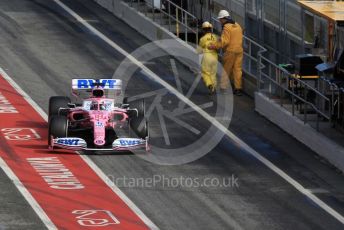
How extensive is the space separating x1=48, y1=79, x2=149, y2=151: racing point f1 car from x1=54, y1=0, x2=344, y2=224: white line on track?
220cm

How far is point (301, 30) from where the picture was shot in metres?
31.2

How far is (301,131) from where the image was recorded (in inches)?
1124

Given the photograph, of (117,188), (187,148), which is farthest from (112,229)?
(187,148)

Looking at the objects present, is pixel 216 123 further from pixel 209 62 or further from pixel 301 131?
pixel 209 62

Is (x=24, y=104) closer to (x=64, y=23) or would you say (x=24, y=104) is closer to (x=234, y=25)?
(x=234, y=25)

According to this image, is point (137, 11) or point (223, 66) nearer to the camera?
point (223, 66)

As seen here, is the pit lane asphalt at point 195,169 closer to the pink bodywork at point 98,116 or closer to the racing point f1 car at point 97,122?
the racing point f1 car at point 97,122

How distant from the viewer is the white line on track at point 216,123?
79.6 feet

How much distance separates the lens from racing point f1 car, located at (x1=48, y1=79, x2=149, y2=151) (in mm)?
26594

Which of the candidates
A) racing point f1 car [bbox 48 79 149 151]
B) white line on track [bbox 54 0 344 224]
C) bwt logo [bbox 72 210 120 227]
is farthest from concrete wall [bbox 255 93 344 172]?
bwt logo [bbox 72 210 120 227]

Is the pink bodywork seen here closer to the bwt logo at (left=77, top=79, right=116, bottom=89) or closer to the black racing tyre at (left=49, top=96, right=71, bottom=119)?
the bwt logo at (left=77, top=79, right=116, bottom=89)

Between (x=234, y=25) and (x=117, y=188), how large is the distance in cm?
902

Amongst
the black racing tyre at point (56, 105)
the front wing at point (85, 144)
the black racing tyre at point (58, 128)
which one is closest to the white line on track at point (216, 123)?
the front wing at point (85, 144)

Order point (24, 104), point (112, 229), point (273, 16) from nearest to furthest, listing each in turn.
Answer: point (112, 229) → point (24, 104) → point (273, 16)
